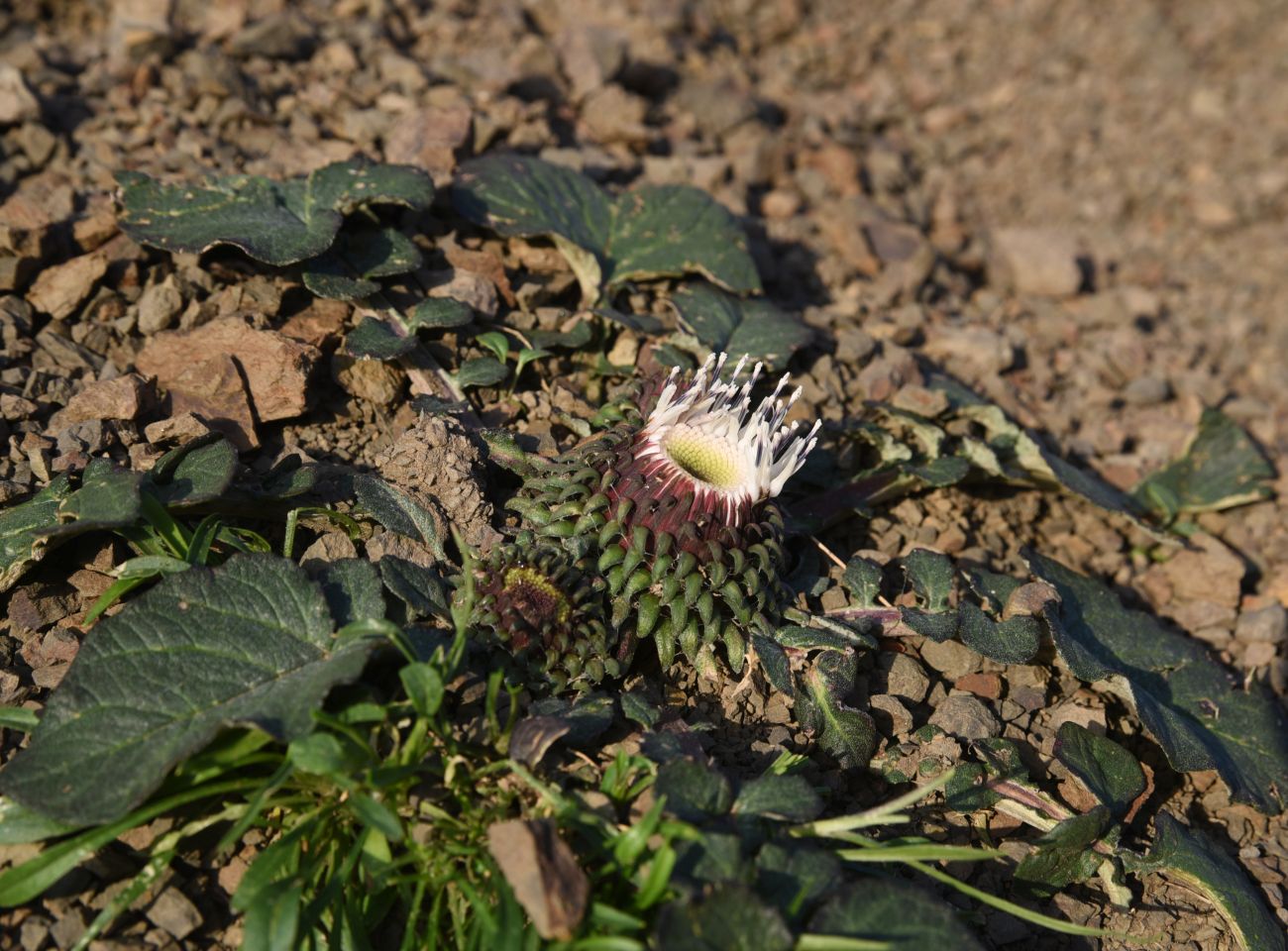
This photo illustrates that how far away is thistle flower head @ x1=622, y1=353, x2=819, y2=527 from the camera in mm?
3258

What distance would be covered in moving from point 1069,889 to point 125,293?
3880mm

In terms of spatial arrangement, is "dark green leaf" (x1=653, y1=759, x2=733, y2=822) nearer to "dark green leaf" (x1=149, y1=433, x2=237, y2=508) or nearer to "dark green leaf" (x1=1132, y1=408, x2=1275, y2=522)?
"dark green leaf" (x1=149, y1=433, x2=237, y2=508)

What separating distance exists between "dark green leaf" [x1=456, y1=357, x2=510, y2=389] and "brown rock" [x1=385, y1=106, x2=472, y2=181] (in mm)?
1197

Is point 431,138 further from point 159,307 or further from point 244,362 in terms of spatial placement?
point 244,362

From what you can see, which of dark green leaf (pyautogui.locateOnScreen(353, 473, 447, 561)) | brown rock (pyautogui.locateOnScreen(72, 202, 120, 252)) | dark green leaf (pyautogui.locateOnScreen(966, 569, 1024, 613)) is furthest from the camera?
brown rock (pyautogui.locateOnScreen(72, 202, 120, 252))

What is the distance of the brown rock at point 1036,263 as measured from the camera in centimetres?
616

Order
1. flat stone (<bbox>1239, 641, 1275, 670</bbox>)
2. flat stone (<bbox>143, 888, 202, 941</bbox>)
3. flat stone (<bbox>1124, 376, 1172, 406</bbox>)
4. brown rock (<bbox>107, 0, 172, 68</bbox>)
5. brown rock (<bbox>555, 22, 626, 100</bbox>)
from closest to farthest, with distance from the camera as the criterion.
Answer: flat stone (<bbox>143, 888, 202, 941</bbox>) < flat stone (<bbox>1239, 641, 1275, 670</bbox>) < brown rock (<bbox>107, 0, 172, 68</bbox>) < flat stone (<bbox>1124, 376, 1172, 406</bbox>) < brown rock (<bbox>555, 22, 626, 100</bbox>)

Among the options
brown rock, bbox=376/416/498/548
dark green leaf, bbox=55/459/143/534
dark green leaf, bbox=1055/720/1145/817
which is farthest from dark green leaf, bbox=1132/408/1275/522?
dark green leaf, bbox=55/459/143/534

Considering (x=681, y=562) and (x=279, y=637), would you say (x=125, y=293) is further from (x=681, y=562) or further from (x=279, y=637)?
(x=681, y=562)

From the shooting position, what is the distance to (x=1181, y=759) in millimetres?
3402

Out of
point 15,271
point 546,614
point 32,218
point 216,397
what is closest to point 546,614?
point 546,614

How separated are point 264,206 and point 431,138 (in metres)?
1.12

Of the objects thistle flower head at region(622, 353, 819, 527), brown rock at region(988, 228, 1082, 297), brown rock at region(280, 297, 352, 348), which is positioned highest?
brown rock at region(988, 228, 1082, 297)

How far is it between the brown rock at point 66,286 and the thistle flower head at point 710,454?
2205mm
